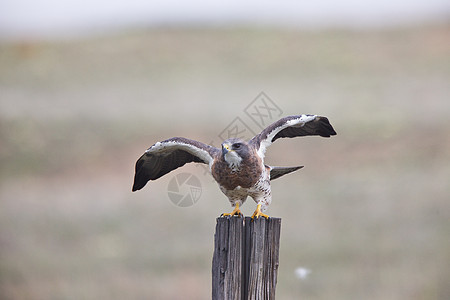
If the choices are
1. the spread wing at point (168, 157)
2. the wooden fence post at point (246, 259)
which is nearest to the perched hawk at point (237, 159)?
the spread wing at point (168, 157)

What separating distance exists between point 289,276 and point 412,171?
5651 millimetres

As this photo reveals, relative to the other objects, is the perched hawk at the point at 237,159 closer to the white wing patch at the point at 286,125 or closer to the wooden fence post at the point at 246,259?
the white wing patch at the point at 286,125

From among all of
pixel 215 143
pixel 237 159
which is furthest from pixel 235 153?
pixel 215 143

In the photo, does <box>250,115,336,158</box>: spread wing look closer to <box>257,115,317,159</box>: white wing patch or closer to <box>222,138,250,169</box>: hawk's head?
→ <box>257,115,317,159</box>: white wing patch

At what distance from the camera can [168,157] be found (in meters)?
6.33

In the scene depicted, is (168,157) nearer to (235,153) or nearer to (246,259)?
(235,153)

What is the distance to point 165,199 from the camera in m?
13.2

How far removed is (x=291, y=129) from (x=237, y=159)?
→ 97cm

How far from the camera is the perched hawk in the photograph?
5.61 m

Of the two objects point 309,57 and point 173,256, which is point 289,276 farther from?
point 309,57

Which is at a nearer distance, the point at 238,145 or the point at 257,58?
the point at 238,145

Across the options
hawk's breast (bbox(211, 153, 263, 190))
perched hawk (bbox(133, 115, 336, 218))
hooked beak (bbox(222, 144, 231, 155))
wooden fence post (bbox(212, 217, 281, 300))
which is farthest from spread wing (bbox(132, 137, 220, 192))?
wooden fence post (bbox(212, 217, 281, 300))

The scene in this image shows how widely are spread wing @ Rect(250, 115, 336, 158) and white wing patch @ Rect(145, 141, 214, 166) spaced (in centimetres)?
44

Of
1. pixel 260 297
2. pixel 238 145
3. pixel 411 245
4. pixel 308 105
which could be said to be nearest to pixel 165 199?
pixel 411 245
